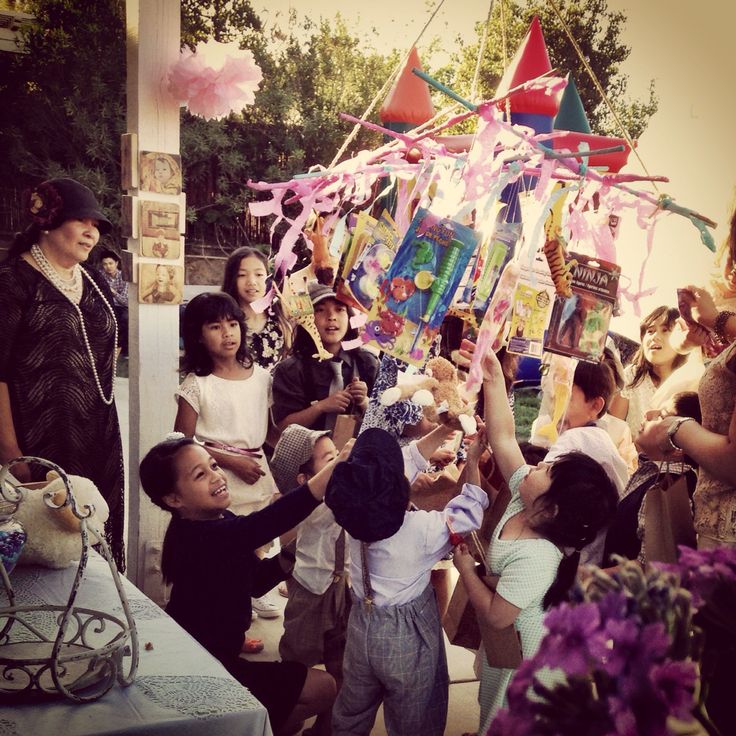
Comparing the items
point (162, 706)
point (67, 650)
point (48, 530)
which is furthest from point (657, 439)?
point (48, 530)

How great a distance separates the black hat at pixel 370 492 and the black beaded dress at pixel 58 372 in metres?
1.26

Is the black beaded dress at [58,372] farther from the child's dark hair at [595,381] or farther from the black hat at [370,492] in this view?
the child's dark hair at [595,381]

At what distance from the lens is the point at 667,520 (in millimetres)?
1771

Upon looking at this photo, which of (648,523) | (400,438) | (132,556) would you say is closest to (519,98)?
(400,438)

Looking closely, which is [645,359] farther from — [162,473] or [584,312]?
[162,473]

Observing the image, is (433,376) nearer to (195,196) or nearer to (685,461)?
(685,461)

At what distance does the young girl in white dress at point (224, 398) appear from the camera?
271 cm

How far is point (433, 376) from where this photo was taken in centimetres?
208

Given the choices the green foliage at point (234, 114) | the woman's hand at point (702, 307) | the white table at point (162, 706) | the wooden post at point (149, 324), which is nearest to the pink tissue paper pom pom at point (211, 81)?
the wooden post at point (149, 324)

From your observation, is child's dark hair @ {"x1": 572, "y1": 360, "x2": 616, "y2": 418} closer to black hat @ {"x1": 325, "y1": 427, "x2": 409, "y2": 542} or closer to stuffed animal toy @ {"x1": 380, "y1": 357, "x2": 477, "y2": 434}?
stuffed animal toy @ {"x1": 380, "y1": 357, "x2": 477, "y2": 434}

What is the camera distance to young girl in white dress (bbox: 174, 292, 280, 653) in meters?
2.71

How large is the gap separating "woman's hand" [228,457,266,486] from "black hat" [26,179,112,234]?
0.99m

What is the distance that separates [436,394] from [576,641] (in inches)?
57.3

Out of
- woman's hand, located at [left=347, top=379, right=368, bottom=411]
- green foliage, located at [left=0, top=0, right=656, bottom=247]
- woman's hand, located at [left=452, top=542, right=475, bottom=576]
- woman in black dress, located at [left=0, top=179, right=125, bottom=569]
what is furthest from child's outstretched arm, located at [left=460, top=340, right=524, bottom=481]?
green foliage, located at [left=0, top=0, right=656, bottom=247]
